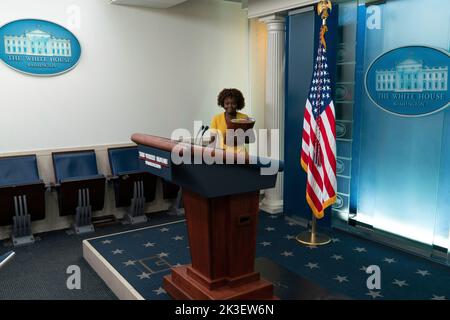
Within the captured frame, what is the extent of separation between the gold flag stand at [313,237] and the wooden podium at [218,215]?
1.61 m

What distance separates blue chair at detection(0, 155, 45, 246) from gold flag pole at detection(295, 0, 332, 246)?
2839 mm

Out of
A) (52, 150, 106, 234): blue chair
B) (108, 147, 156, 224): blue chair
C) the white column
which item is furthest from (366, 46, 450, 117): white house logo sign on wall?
(52, 150, 106, 234): blue chair

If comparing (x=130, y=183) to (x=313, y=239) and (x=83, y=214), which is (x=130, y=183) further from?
(x=313, y=239)

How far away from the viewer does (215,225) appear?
8.71ft

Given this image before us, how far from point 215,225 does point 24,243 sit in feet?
9.28

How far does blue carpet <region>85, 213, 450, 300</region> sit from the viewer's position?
11.0ft

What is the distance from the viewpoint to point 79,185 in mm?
4676

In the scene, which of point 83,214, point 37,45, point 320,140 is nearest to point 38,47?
point 37,45

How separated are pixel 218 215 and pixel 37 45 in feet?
10.9

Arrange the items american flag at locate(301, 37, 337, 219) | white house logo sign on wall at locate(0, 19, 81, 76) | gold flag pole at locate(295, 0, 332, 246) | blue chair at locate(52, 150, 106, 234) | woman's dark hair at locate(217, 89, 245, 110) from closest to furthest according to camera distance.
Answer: gold flag pole at locate(295, 0, 332, 246) < american flag at locate(301, 37, 337, 219) < white house logo sign on wall at locate(0, 19, 81, 76) < blue chair at locate(52, 150, 106, 234) < woman's dark hair at locate(217, 89, 245, 110)

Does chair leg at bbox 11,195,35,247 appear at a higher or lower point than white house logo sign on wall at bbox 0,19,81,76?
lower

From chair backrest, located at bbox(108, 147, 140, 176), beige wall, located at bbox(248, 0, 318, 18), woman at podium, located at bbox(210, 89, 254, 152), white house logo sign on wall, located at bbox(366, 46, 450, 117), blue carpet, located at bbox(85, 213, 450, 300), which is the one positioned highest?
beige wall, located at bbox(248, 0, 318, 18)

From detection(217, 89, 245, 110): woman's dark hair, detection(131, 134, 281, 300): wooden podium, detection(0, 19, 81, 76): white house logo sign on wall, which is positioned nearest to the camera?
detection(131, 134, 281, 300): wooden podium

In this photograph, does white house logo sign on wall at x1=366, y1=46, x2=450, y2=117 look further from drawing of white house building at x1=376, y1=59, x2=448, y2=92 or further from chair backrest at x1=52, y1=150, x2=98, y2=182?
chair backrest at x1=52, y1=150, x2=98, y2=182
